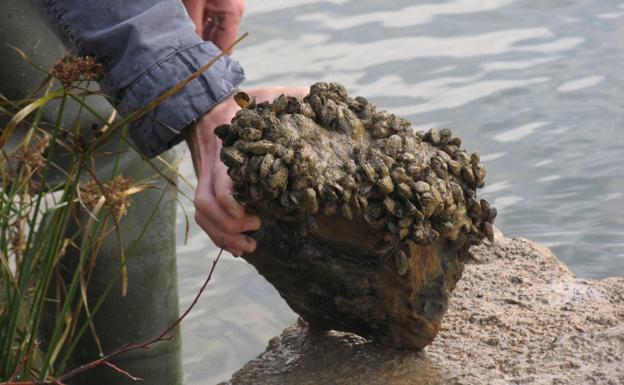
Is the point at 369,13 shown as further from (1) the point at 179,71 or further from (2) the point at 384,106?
(1) the point at 179,71

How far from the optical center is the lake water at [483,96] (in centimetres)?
509

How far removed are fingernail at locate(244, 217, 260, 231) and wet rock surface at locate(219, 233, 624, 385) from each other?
0.55 m

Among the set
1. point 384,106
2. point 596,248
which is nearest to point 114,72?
point 596,248

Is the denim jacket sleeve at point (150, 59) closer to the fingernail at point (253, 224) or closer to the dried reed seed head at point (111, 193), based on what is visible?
the dried reed seed head at point (111, 193)

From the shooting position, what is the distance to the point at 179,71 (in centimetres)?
289

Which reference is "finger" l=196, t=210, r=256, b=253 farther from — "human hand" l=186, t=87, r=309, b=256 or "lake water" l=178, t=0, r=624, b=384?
"lake water" l=178, t=0, r=624, b=384

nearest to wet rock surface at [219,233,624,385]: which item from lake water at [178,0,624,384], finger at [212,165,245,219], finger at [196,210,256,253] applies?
finger at [196,210,256,253]

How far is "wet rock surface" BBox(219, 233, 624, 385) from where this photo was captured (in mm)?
3012

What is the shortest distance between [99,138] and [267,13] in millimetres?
4721

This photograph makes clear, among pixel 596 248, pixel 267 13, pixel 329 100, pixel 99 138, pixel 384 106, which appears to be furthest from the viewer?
pixel 267 13

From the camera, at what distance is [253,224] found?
2766mm

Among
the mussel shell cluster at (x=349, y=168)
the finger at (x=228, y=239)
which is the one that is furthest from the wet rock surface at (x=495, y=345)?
the finger at (x=228, y=239)

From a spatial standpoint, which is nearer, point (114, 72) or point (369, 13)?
point (114, 72)

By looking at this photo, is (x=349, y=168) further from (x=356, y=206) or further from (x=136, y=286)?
(x=136, y=286)
